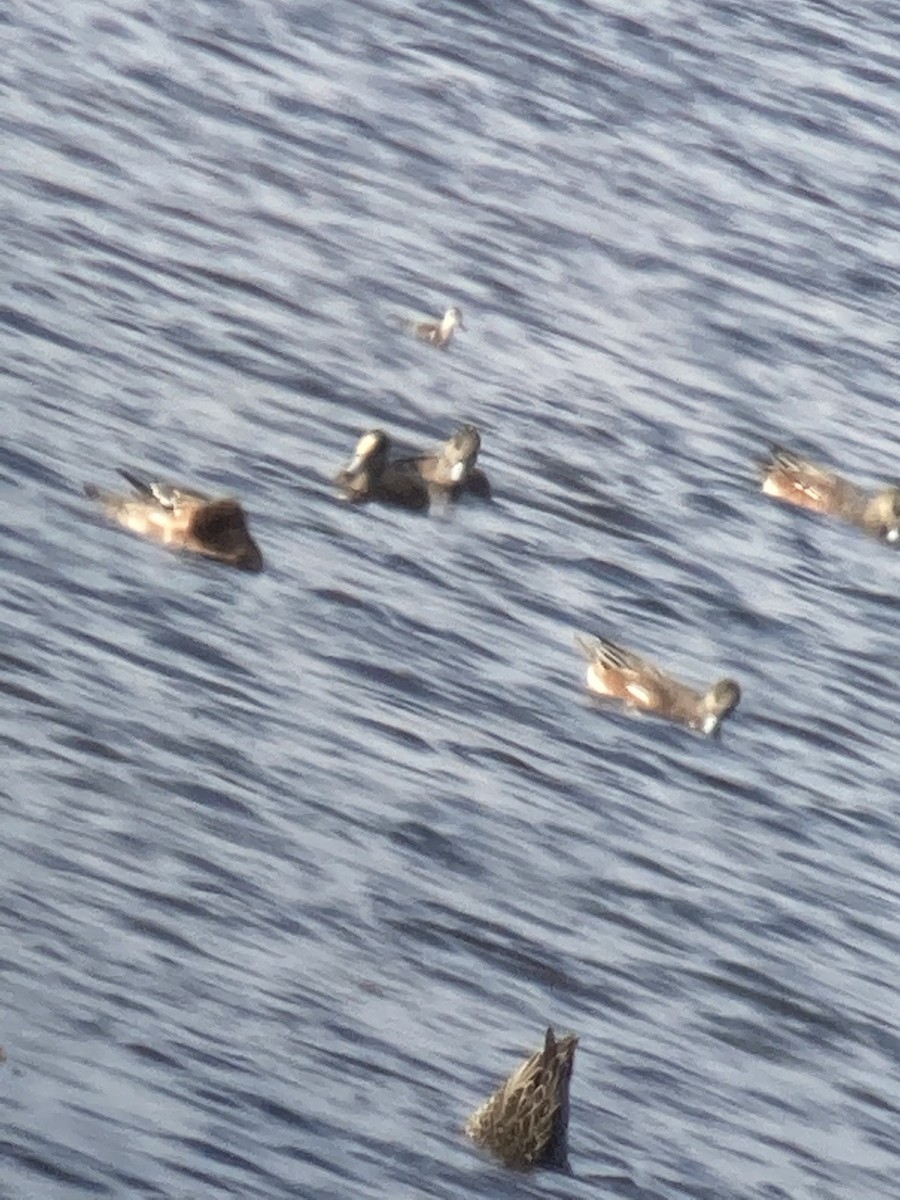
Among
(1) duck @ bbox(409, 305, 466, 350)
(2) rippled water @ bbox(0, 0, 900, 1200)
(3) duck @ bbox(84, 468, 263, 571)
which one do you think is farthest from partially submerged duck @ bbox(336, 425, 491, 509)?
(1) duck @ bbox(409, 305, 466, 350)

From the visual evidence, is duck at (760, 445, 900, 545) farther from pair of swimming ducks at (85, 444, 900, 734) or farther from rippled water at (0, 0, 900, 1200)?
pair of swimming ducks at (85, 444, 900, 734)

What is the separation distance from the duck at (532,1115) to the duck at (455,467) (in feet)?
21.5

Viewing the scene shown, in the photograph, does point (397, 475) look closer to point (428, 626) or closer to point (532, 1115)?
point (428, 626)

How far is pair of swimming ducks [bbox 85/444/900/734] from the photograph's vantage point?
15016 mm

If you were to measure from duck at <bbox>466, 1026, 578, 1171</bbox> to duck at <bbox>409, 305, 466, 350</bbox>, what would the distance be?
9.52 metres

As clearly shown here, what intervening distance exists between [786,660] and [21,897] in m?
6.76

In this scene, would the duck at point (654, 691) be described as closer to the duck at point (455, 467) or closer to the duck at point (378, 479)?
the duck at point (378, 479)

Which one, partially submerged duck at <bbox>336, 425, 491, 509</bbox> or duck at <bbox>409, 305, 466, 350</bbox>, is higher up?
partially submerged duck at <bbox>336, 425, 491, 509</bbox>

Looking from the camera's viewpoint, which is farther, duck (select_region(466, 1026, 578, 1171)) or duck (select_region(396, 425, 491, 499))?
duck (select_region(396, 425, 491, 499))

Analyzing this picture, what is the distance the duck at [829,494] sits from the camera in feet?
64.6

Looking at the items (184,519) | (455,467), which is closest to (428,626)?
(184,519)

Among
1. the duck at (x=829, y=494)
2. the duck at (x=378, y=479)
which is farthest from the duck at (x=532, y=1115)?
the duck at (x=829, y=494)

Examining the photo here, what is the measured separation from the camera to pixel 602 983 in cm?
1206

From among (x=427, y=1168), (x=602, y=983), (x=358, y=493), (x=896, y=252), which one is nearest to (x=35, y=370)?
(x=358, y=493)
